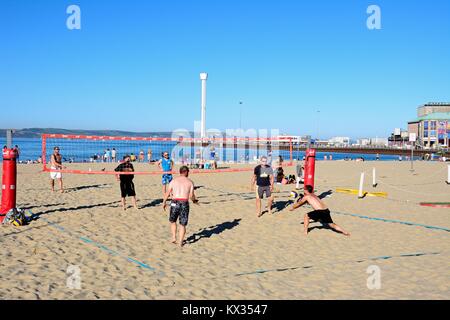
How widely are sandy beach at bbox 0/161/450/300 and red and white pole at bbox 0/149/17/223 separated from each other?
2.05ft

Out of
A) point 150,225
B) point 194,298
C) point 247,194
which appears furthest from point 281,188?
point 194,298

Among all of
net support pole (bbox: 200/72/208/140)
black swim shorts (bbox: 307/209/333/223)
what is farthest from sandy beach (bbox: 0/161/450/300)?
net support pole (bbox: 200/72/208/140)

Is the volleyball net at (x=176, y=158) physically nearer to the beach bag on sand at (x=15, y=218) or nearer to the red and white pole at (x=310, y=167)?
the red and white pole at (x=310, y=167)

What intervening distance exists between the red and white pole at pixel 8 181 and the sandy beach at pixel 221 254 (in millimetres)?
626

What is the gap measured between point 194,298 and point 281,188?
1138 centimetres

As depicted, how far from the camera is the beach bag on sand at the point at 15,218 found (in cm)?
812

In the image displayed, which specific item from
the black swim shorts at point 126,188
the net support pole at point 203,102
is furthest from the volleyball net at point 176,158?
the net support pole at point 203,102

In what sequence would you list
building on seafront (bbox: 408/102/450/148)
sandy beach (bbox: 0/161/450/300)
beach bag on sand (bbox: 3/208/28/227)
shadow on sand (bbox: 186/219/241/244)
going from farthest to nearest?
building on seafront (bbox: 408/102/450/148)
beach bag on sand (bbox: 3/208/28/227)
shadow on sand (bbox: 186/219/241/244)
sandy beach (bbox: 0/161/450/300)

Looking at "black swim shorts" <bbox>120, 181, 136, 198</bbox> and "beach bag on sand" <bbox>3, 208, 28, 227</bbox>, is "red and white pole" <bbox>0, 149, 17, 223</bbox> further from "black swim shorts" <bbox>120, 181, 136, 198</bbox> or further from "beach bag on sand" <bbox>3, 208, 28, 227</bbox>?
"black swim shorts" <bbox>120, 181, 136, 198</bbox>

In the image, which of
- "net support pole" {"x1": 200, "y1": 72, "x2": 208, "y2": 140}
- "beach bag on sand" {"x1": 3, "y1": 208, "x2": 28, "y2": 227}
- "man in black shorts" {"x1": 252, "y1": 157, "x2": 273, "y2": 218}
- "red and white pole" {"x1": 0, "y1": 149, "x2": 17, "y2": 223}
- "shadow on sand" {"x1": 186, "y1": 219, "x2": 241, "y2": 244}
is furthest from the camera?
"net support pole" {"x1": 200, "y1": 72, "x2": 208, "y2": 140}

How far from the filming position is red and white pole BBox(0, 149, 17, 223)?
834cm
